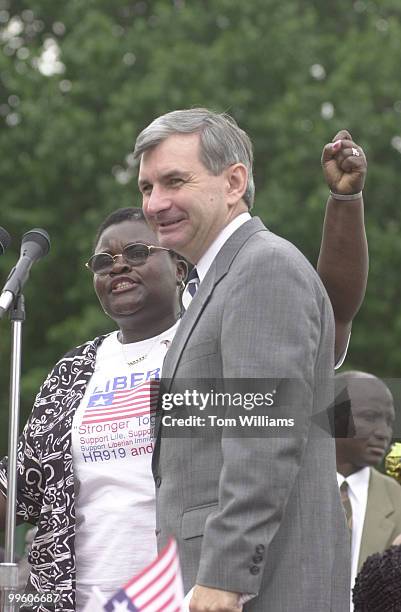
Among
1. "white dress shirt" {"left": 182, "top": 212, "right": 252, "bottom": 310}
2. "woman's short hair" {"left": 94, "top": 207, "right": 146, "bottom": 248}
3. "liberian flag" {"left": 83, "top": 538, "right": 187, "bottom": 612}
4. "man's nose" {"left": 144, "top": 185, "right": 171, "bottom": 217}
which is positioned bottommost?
"liberian flag" {"left": 83, "top": 538, "right": 187, "bottom": 612}

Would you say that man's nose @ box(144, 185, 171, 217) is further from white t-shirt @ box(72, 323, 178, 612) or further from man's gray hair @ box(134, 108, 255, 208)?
white t-shirt @ box(72, 323, 178, 612)

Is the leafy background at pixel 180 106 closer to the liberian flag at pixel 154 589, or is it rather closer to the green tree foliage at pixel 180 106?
the green tree foliage at pixel 180 106

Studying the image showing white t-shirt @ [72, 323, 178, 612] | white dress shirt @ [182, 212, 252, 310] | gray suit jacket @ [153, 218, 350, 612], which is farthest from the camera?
white t-shirt @ [72, 323, 178, 612]

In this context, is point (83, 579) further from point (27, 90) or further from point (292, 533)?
point (27, 90)

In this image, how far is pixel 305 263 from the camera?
333cm

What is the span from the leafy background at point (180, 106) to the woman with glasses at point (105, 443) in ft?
39.2

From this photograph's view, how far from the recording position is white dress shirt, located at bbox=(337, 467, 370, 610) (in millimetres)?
5496

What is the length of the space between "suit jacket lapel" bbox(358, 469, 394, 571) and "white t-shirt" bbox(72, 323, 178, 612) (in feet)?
5.48

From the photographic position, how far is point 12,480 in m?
3.87

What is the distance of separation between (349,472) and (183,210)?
2.54 metres

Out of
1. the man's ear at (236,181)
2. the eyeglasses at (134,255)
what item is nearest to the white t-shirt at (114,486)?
the eyeglasses at (134,255)

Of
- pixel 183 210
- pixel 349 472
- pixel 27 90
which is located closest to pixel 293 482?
pixel 183 210

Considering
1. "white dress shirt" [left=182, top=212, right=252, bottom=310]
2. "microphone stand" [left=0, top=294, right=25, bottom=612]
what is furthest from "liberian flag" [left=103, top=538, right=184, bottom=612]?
"microphone stand" [left=0, top=294, right=25, bottom=612]

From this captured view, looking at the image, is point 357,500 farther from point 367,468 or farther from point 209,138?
point 209,138
